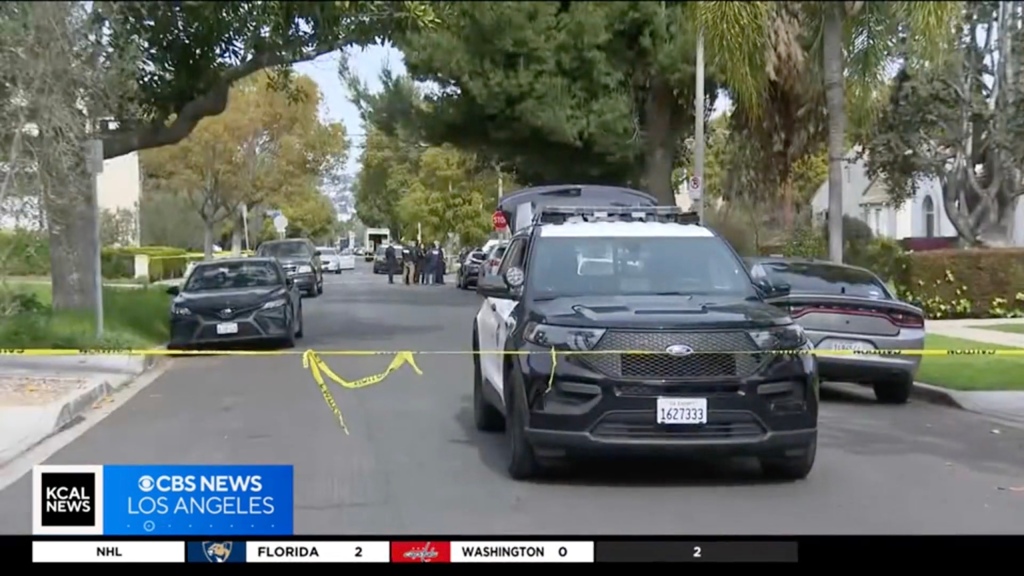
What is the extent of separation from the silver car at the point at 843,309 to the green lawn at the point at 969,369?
0.74 feet

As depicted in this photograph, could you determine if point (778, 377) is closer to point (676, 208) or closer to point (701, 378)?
point (701, 378)

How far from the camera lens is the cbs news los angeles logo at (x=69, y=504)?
504cm

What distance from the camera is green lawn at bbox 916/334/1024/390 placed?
7289 millimetres

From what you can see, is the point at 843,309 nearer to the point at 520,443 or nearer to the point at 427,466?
the point at 520,443

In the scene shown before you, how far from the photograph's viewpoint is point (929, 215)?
6613 mm

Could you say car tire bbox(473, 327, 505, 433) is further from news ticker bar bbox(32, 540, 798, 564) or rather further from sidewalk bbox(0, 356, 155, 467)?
news ticker bar bbox(32, 540, 798, 564)

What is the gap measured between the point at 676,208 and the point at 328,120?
1775 millimetres

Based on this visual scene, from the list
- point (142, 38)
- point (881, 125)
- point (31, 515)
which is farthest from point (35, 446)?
point (881, 125)

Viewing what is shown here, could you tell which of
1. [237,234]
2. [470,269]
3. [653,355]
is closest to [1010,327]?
[653,355]

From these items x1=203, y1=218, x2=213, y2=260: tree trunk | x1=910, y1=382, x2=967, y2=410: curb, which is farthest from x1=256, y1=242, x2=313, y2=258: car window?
x1=910, y1=382, x2=967, y2=410: curb

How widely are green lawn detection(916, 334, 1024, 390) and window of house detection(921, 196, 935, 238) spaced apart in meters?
0.63

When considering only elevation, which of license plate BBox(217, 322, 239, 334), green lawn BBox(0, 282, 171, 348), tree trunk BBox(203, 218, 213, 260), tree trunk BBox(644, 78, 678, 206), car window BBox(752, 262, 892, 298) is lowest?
license plate BBox(217, 322, 239, 334)

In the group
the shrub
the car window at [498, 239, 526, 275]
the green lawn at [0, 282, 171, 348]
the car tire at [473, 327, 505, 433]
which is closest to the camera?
the green lawn at [0, 282, 171, 348]

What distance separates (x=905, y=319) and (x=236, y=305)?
3403 millimetres
